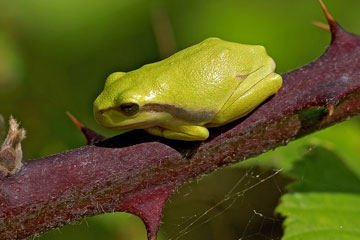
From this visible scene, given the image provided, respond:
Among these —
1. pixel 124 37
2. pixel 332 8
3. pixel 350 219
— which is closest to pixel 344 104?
pixel 350 219

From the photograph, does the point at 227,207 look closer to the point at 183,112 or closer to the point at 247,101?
the point at 183,112

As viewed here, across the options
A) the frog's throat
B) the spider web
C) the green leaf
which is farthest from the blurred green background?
the frog's throat

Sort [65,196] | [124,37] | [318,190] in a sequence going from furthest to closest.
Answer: [124,37] → [318,190] → [65,196]

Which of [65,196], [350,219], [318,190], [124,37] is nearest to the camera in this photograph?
[65,196]

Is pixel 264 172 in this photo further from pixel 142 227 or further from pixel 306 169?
pixel 142 227

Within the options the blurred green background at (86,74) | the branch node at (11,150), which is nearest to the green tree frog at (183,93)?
the branch node at (11,150)

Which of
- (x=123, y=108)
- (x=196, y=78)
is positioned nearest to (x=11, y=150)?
(x=123, y=108)

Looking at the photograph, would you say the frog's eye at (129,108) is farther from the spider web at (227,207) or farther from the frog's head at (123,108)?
the spider web at (227,207)
